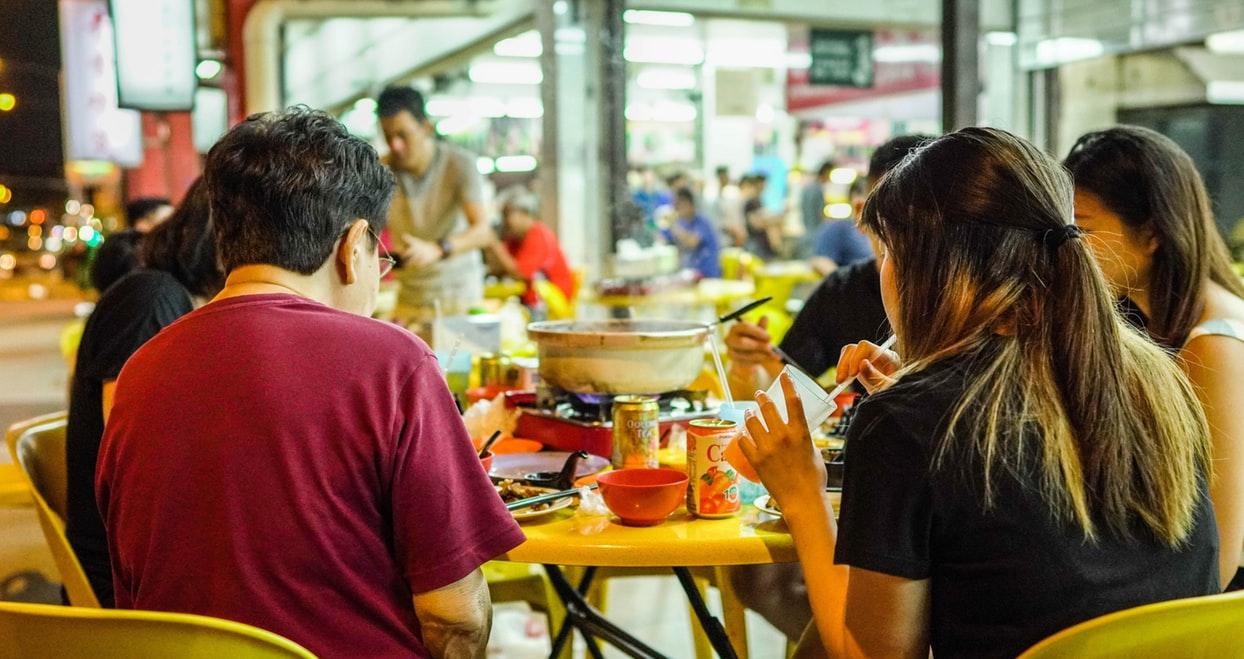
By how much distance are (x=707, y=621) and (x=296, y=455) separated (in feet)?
3.15

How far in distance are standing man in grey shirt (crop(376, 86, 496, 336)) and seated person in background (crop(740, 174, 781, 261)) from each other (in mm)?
7342

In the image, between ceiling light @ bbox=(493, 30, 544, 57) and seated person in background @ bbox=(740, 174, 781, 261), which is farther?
ceiling light @ bbox=(493, 30, 544, 57)

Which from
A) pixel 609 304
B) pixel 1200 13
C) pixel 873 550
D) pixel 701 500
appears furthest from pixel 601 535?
pixel 1200 13

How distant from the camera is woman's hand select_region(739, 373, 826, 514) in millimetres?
1555

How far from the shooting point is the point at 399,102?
435 cm

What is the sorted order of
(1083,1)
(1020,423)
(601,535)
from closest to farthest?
1. (1020,423)
2. (601,535)
3. (1083,1)

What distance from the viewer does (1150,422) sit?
1.34 metres

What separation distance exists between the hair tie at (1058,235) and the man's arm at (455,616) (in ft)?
2.81

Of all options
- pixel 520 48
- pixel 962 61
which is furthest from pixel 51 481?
pixel 520 48

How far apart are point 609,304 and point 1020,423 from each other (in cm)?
567

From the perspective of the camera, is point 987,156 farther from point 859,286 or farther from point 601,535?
point 859,286

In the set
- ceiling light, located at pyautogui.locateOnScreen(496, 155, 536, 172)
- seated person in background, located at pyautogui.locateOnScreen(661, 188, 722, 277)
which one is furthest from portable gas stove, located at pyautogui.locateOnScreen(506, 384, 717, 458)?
ceiling light, located at pyautogui.locateOnScreen(496, 155, 536, 172)

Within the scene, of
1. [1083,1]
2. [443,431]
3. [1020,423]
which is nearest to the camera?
[1020,423]

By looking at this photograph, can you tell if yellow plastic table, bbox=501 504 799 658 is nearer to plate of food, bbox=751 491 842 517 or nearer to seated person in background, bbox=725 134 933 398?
plate of food, bbox=751 491 842 517
